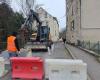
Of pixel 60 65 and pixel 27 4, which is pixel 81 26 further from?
pixel 60 65

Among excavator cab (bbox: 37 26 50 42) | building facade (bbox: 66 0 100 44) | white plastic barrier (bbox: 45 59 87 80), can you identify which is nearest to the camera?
white plastic barrier (bbox: 45 59 87 80)

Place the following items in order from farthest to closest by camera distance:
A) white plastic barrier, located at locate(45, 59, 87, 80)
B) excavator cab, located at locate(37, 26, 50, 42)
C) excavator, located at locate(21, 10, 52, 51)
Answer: excavator cab, located at locate(37, 26, 50, 42) < excavator, located at locate(21, 10, 52, 51) < white plastic barrier, located at locate(45, 59, 87, 80)

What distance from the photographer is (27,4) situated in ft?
253

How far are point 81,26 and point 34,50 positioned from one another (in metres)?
13.5

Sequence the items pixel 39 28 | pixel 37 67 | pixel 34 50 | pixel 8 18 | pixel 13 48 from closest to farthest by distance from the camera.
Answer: pixel 37 67
pixel 13 48
pixel 34 50
pixel 39 28
pixel 8 18

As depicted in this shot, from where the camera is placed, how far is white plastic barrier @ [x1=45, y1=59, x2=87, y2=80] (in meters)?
12.6

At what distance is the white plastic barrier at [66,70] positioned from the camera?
1261 centimetres

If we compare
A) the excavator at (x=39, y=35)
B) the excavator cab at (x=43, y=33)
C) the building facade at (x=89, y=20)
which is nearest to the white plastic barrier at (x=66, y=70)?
the excavator at (x=39, y=35)

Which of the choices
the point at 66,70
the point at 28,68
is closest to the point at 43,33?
the point at 28,68

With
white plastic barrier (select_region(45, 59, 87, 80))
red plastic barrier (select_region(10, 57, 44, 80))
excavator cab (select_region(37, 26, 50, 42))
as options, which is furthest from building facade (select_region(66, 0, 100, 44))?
white plastic barrier (select_region(45, 59, 87, 80))

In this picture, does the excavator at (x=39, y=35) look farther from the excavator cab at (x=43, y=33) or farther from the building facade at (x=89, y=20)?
the building facade at (x=89, y=20)

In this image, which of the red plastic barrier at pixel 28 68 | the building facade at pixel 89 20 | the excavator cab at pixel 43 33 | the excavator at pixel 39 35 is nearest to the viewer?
the red plastic barrier at pixel 28 68

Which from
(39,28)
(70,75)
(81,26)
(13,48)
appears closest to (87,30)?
(81,26)

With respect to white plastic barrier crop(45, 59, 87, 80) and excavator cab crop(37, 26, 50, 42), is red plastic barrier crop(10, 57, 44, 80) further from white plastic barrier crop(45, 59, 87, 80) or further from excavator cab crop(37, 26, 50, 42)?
excavator cab crop(37, 26, 50, 42)
